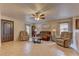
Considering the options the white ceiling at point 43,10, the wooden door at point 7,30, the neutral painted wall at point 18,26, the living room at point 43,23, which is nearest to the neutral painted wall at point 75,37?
the living room at point 43,23

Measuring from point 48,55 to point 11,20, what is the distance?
1076mm

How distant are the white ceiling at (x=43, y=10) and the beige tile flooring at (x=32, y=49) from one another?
58 cm

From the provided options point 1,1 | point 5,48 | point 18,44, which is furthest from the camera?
point 18,44

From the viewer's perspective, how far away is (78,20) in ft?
8.75

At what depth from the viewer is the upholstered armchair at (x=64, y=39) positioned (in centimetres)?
274

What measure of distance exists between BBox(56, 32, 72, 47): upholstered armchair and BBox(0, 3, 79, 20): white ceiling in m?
0.38

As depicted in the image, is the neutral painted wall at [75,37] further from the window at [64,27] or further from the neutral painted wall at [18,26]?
the neutral painted wall at [18,26]

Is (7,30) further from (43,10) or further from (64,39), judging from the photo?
(64,39)

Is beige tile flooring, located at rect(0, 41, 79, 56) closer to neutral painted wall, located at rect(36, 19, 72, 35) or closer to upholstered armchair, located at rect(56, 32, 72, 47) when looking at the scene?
upholstered armchair, located at rect(56, 32, 72, 47)

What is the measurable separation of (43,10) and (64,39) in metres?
0.78

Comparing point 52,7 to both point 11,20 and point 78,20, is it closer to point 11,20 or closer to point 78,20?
point 78,20

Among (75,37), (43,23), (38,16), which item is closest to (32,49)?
(43,23)

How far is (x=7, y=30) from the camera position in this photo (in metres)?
2.83

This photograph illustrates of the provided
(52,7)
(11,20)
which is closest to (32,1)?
(52,7)
